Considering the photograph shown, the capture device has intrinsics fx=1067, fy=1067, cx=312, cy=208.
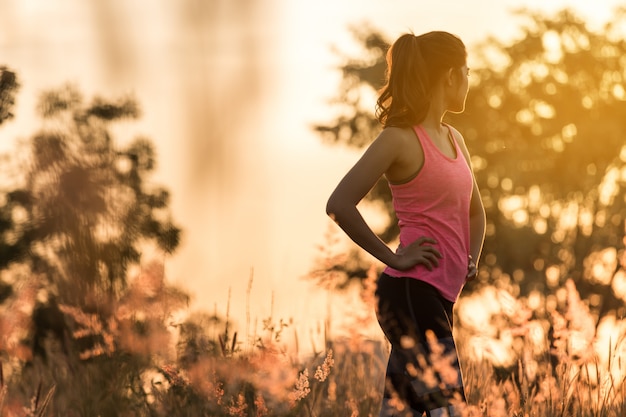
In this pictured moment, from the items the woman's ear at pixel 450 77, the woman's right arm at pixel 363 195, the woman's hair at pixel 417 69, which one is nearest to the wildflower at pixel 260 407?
the woman's right arm at pixel 363 195

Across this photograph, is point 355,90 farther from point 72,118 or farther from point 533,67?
point 72,118

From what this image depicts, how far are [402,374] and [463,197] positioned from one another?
0.64 m

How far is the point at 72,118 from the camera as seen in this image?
1455 cm

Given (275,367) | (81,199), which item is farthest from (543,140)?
(275,367)

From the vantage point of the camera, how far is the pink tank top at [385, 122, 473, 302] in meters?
3.57

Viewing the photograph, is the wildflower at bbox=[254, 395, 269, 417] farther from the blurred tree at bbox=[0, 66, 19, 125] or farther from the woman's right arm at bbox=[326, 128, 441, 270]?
the blurred tree at bbox=[0, 66, 19, 125]

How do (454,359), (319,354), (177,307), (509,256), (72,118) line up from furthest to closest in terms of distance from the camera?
(509,256) < (72,118) < (177,307) < (319,354) < (454,359)

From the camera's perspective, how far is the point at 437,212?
11.8ft

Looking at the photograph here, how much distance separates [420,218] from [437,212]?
0.20 feet

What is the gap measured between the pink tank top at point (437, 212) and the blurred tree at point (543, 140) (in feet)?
60.1

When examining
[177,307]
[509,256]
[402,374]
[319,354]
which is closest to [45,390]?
[177,307]

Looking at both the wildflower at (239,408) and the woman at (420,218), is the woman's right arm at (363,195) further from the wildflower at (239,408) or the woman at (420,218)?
the wildflower at (239,408)

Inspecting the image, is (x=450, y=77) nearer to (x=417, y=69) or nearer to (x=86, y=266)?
(x=417, y=69)

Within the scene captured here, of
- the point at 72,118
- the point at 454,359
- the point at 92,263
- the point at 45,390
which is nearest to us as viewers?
the point at 454,359
